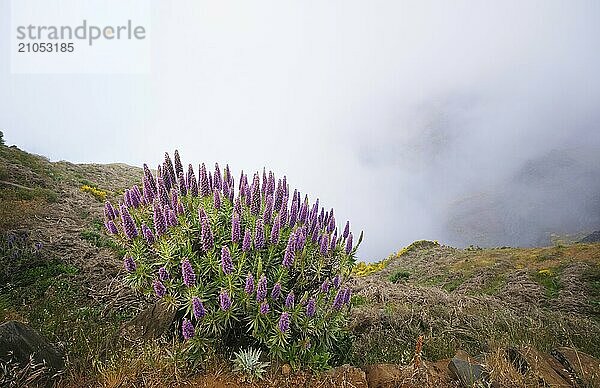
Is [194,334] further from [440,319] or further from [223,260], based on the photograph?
[440,319]

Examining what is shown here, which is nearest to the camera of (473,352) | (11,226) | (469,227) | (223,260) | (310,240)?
(223,260)

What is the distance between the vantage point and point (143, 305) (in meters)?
6.70

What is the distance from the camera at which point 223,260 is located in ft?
12.4

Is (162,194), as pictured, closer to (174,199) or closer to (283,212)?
(174,199)

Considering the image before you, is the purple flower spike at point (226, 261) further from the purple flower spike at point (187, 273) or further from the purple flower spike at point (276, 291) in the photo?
the purple flower spike at point (276, 291)

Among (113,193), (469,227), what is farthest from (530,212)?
(113,193)

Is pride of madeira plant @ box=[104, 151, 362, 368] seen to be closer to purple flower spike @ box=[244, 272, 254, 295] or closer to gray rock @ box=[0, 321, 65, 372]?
purple flower spike @ box=[244, 272, 254, 295]

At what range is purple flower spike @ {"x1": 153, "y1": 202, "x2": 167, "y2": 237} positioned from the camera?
4227 mm

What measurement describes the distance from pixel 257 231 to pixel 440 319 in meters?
5.24

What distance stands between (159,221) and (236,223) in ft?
2.94

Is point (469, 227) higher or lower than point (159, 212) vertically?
lower

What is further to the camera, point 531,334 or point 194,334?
point 531,334

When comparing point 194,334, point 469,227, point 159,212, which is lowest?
point 469,227

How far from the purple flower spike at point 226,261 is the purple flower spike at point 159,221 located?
2.95ft
